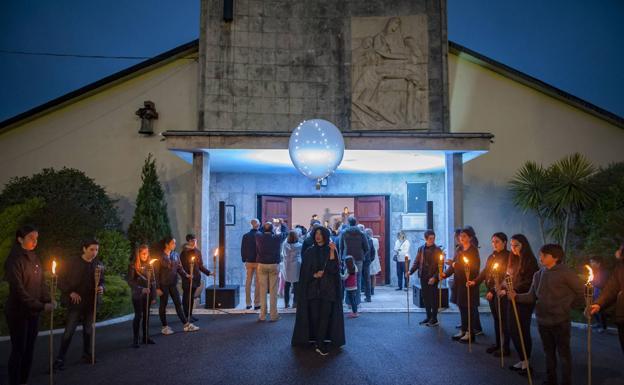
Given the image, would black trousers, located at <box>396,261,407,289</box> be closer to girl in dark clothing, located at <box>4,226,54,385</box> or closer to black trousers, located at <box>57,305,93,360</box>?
black trousers, located at <box>57,305,93,360</box>

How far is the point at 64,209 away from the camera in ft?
35.8

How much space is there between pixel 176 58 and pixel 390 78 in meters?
6.54

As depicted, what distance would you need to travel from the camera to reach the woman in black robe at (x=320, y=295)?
7.41 m

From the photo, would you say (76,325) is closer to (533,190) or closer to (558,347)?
(558,347)

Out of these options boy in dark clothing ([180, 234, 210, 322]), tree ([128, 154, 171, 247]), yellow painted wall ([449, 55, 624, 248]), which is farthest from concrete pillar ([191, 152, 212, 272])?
yellow painted wall ([449, 55, 624, 248])

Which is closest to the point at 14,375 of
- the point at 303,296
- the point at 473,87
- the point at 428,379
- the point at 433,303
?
the point at 303,296

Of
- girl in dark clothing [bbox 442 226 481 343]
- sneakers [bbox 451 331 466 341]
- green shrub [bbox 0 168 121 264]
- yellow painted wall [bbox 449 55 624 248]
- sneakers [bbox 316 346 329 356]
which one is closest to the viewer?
sneakers [bbox 316 346 329 356]

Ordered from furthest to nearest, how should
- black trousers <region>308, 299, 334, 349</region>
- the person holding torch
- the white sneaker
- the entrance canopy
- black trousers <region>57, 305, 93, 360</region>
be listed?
the entrance canopy, the white sneaker, black trousers <region>308, 299, 334, 349</region>, the person holding torch, black trousers <region>57, 305, 93, 360</region>

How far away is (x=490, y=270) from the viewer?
A: 6.97 metres

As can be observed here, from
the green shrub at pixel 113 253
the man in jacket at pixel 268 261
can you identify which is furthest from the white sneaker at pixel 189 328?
the green shrub at pixel 113 253

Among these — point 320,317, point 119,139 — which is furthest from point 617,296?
point 119,139

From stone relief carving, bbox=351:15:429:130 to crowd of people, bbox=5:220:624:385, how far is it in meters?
3.84

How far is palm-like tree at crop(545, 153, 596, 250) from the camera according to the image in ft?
39.5

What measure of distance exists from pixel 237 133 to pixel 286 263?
3.33m
